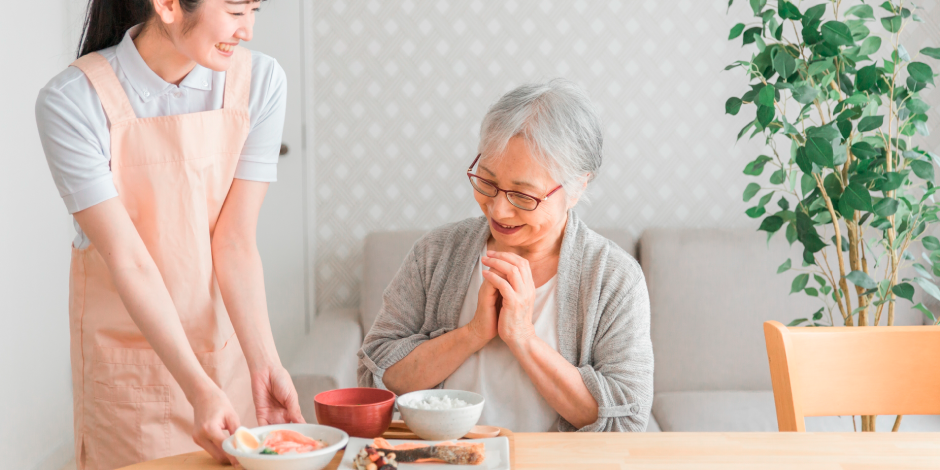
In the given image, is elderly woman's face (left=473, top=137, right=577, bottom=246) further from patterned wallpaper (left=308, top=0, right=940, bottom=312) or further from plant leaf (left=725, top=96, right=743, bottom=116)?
patterned wallpaper (left=308, top=0, right=940, bottom=312)

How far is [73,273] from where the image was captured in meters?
1.37

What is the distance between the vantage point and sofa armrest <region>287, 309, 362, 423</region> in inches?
89.2

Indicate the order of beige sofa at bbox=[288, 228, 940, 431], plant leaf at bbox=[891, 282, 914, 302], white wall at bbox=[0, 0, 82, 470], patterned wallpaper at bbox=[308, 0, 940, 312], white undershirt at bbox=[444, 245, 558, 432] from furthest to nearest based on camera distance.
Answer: patterned wallpaper at bbox=[308, 0, 940, 312]
beige sofa at bbox=[288, 228, 940, 431]
white wall at bbox=[0, 0, 82, 470]
plant leaf at bbox=[891, 282, 914, 302]
white undershirt at bbox=[444, 245, 558, 432]

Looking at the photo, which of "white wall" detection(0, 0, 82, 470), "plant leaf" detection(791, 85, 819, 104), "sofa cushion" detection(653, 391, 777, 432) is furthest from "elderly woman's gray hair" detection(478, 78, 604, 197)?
"white wall" detection(0, 0, 82, 470)

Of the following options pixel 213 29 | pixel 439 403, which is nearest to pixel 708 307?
pixel 439 403

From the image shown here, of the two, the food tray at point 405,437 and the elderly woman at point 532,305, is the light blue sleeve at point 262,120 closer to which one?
the elderly woman at point 532,305

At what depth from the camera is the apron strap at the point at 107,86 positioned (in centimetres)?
122

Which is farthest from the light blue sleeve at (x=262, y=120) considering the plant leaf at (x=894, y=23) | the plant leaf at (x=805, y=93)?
the plant leaf at (x=894, y=23)

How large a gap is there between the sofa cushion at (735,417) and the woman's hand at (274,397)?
147 cm

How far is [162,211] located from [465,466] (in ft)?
2.36

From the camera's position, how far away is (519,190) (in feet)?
4.87

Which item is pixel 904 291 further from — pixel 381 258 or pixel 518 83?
pixel 381 258

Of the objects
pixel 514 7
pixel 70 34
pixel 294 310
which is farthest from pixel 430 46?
pixel 70 34

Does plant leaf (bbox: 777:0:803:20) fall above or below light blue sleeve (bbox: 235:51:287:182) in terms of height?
above
